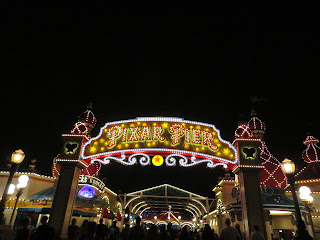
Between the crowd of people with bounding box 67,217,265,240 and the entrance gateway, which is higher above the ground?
the entrance gateway

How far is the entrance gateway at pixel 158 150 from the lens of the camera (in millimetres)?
12359

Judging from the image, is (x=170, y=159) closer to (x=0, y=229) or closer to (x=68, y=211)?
(x=68, y=211)

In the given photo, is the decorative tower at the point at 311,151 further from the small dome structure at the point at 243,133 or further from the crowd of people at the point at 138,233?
the crowd of people at the point at 138,233

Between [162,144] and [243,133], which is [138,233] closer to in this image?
[162,144]

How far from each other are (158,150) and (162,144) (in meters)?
0.42

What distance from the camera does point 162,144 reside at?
535 inches

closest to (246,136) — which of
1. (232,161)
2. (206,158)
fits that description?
(232,161)

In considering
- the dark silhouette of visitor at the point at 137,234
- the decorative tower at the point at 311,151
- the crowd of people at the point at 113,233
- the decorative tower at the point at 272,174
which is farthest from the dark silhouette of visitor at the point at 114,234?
the decorative tower at the point at 311,151

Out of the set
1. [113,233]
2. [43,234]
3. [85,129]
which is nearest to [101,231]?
[113,233]

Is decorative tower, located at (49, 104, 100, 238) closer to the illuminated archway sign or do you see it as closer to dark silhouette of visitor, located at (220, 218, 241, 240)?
the illuminated archway sign

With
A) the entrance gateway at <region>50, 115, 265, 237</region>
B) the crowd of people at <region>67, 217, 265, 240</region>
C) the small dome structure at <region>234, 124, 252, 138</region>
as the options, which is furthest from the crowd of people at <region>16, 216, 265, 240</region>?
the small dome structure at <region>234, 124, 252, 138</region>

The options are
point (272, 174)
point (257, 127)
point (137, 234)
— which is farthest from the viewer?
point (257, 127)

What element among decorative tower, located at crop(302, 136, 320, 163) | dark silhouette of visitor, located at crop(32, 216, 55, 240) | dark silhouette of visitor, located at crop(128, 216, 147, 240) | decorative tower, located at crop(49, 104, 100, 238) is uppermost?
decorative tower, located at crop(302, 136, 320, 163)

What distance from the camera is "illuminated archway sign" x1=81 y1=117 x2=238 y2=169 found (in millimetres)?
13430
